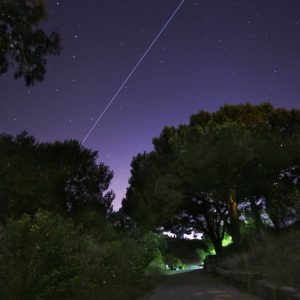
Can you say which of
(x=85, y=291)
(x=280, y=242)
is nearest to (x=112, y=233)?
(x=280, y=242)

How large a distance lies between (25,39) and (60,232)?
6.96 metres

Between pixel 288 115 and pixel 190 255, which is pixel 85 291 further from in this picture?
pixel 190 255

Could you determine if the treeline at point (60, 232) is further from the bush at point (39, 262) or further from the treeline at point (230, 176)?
the treeline at point (230, 176)

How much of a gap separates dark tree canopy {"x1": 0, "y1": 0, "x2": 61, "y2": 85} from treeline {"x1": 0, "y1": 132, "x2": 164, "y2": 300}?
4.71m

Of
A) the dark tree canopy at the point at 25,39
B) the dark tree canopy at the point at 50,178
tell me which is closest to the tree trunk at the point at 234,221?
the dark tree canopy at the point at 50,178

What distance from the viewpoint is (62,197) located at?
959 inches

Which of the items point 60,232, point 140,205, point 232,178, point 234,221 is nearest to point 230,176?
point 232,178

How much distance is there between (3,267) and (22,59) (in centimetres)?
765

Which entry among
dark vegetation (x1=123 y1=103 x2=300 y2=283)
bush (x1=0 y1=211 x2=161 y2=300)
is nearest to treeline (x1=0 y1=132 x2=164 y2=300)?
bush (x1=0 y1=211 x2=161 y2=300)

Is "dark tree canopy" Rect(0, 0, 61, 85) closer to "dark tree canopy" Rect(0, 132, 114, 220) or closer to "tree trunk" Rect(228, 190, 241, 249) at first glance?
"dark tree canopy" Rect(0, 132, 114, 220)

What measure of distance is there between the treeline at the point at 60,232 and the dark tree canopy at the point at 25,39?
15.5 feet

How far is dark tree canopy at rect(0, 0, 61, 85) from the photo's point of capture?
480 inches

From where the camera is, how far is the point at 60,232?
862 cm

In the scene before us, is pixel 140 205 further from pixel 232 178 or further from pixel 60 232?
pixel 60 232
